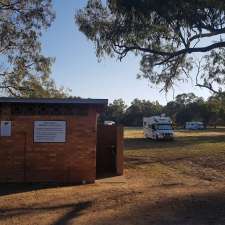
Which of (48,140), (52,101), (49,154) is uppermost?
(52,101)

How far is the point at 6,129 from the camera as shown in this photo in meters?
17.2

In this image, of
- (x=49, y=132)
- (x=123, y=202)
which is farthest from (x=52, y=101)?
(x=123, y=202)

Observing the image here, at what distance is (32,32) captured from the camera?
3052 centimetres

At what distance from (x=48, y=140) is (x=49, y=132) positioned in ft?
0.89

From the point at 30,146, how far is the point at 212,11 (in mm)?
9795

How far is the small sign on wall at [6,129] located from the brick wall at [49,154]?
11 cm

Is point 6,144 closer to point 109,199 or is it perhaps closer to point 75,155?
point 75,155

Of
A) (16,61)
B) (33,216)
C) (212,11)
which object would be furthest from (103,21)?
(33,216)

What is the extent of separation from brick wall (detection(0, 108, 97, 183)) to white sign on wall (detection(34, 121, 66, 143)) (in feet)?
→ 0.45

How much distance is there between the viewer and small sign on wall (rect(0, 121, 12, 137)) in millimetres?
17109

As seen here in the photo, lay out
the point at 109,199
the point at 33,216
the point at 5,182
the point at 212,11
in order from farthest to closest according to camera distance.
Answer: the point at 212,11, the point at 5,182, the point at 109,199, the point at 33,216

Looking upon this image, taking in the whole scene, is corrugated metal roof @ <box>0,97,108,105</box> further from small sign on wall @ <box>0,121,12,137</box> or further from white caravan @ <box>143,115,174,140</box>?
white caravan @ <box>143,115,174,140</box>

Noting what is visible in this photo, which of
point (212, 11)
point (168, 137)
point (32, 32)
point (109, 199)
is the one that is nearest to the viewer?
point (109, 199)

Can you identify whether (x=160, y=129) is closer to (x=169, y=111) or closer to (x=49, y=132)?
(x=49, y=132)
